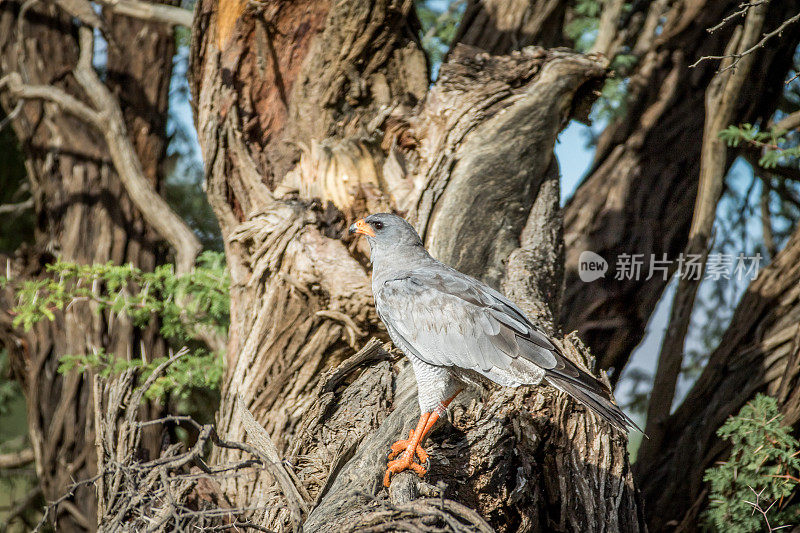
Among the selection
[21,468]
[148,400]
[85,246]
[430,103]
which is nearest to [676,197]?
[430,103]

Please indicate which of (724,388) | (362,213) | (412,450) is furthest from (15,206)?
(724,388)

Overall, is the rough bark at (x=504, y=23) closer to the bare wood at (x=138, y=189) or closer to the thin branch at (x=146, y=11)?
the thin branch at (x=146, y=11)

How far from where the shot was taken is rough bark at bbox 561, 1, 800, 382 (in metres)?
5.72

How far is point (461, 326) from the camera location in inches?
111

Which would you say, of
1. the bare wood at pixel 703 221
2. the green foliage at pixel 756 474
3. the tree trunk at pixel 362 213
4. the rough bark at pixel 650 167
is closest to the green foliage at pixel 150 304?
the tree trunk at pixel 362 213

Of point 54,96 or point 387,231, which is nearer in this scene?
point 387,231

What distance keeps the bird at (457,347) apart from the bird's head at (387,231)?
21 centimetres

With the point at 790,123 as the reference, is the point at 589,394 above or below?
below

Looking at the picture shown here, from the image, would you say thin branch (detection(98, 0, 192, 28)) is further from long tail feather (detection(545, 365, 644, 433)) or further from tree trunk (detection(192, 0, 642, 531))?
long tail feather (detection(545, 365, 644, 433))

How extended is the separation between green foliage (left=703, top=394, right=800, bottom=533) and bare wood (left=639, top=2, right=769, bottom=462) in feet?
2.42

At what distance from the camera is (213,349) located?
210 inches

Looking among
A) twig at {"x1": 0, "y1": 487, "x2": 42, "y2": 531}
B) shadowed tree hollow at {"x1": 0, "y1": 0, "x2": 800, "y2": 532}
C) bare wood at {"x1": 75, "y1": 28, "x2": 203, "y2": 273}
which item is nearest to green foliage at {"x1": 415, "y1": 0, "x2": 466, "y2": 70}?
shadowed tree hollow at {"x1": 0, "y1": 0, "x2": 800, "y2": 532}

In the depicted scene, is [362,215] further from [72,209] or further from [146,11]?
[72,209]

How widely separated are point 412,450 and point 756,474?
2592 millimetres
